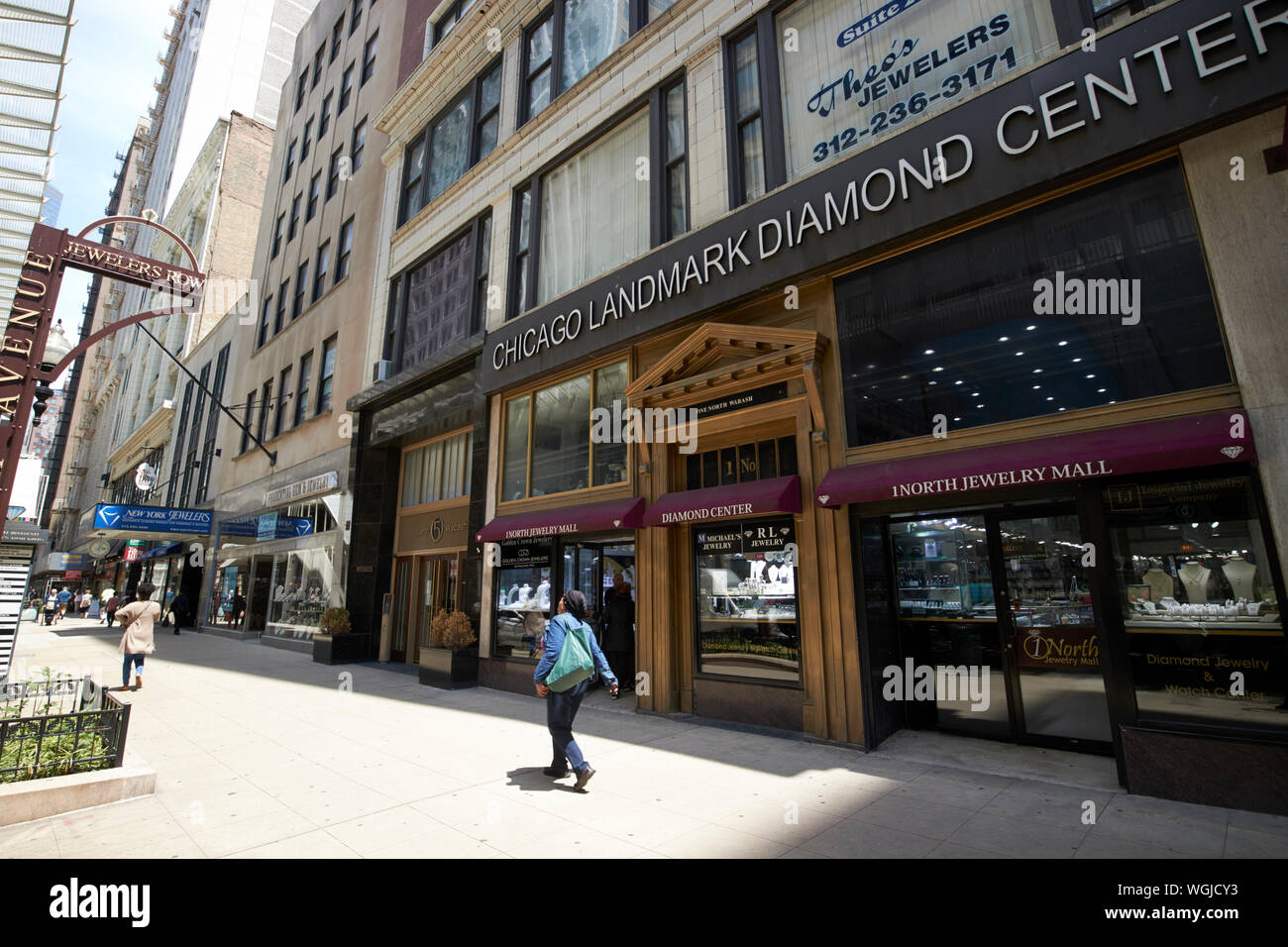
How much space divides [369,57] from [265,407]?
14044 mm

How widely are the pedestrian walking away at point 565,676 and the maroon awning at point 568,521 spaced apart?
3.38 meters

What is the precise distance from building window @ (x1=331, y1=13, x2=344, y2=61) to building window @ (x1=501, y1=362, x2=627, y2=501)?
22836 millimetres

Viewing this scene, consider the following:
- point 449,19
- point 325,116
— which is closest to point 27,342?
point 449,19

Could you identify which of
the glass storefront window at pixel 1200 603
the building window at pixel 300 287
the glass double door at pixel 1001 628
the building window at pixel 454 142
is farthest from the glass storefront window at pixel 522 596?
the building window at pixel 300 287

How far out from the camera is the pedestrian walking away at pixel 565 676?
227 inches

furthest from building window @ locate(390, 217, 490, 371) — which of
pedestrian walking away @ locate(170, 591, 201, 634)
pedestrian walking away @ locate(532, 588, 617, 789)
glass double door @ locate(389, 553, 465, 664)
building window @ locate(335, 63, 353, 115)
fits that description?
pedestrian walking away @ locate(170, 591, 201, 634)

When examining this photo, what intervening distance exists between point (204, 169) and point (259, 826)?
59.6 meters

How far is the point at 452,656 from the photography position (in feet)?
38.8

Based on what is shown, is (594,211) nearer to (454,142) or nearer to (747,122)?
(747,122)

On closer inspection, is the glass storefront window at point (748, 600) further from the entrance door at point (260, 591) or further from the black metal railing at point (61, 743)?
the entrance door at point (260, 591)

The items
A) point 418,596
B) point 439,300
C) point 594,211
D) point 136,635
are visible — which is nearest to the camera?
point 136,635

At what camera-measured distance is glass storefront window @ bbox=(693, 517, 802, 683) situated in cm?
790
